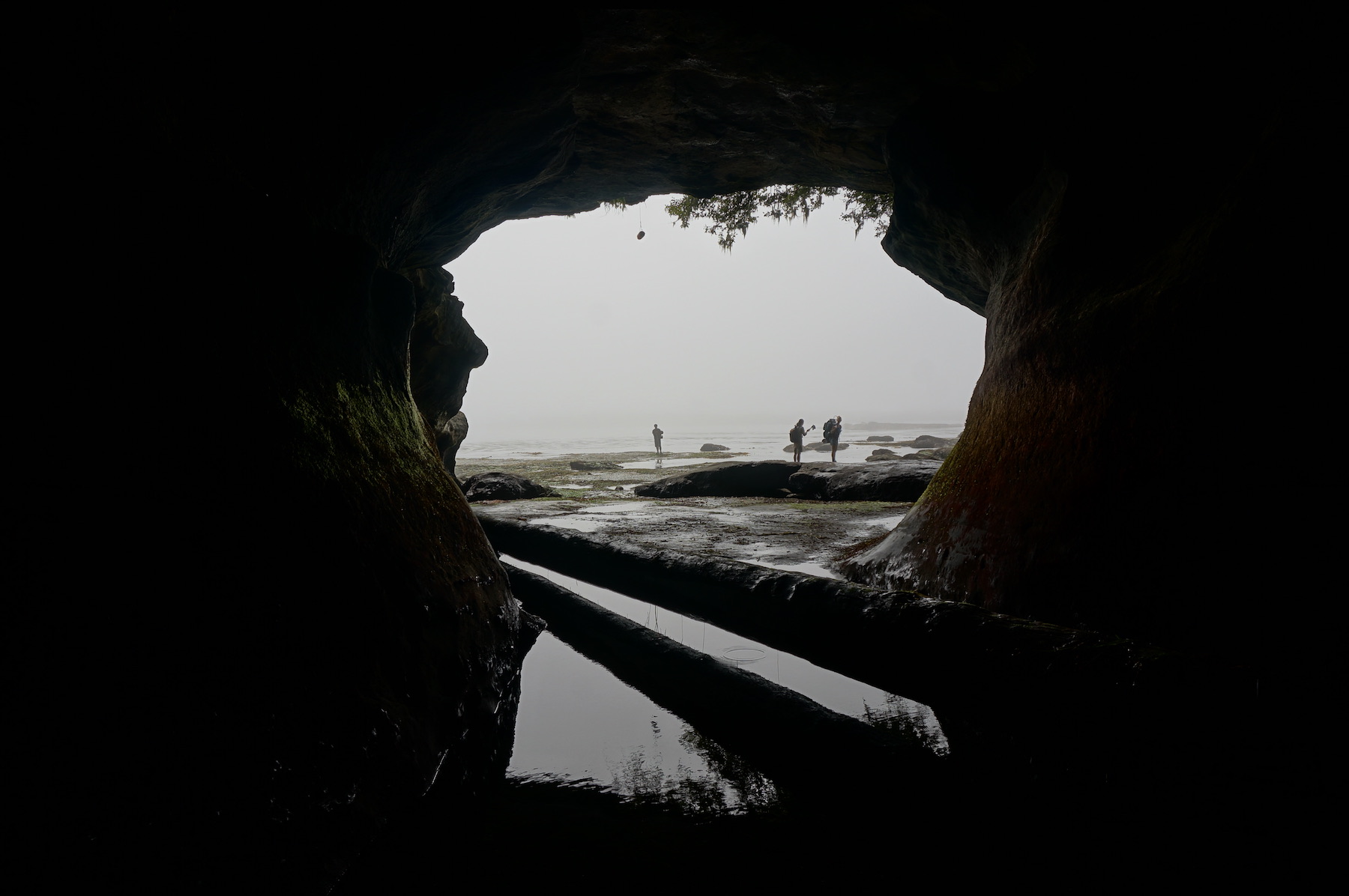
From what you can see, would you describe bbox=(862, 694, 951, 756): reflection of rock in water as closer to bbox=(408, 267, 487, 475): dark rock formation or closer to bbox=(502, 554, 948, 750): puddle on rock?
bbox=(502, 554, 948, 750): puddle on rock

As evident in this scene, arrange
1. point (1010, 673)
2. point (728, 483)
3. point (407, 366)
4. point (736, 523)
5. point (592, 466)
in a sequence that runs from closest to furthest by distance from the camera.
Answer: point (1010, 673)
point (407, 366)
point (736, 523)
point (728, 483)
point (592, 466)

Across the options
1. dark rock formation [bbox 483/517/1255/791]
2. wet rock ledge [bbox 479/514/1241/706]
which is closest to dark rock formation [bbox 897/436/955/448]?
wet rock ledge [bbox 479/514/1241/706]

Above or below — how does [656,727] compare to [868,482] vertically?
below

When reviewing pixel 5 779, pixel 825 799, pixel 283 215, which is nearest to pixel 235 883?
pixel 5 779

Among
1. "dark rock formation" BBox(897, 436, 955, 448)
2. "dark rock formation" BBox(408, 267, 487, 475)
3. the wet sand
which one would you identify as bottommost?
the wet sand

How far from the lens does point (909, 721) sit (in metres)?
3.68

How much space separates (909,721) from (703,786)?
149 cm

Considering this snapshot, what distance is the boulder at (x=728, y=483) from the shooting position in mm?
14172

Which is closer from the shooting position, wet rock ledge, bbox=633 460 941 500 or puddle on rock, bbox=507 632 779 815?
puddle on rock, bbox=507 632 779 815

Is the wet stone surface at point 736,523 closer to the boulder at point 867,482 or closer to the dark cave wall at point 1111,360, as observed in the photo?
the boulder at point 867,482

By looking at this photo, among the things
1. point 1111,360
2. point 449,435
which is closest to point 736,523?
point 1111,360

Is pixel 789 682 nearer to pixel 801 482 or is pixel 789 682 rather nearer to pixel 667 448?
pixel 801 482

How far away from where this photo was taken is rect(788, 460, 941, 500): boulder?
12508 millimetres

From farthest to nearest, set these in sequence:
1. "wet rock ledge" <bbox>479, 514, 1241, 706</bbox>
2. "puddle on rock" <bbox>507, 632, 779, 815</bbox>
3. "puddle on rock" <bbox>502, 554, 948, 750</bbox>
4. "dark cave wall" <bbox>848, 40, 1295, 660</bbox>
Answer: "puddle on rock" <bbox>502, 554, 948, 750</bbox> < "dark cave wall" <bbox>848, 40, 1295, 660</bbox> < "puddle on rock" <bbox>507, 632, 779, 815</bbox> < "wet rock ledge" <bbox>479, 514, 1241, 706</bbox>
